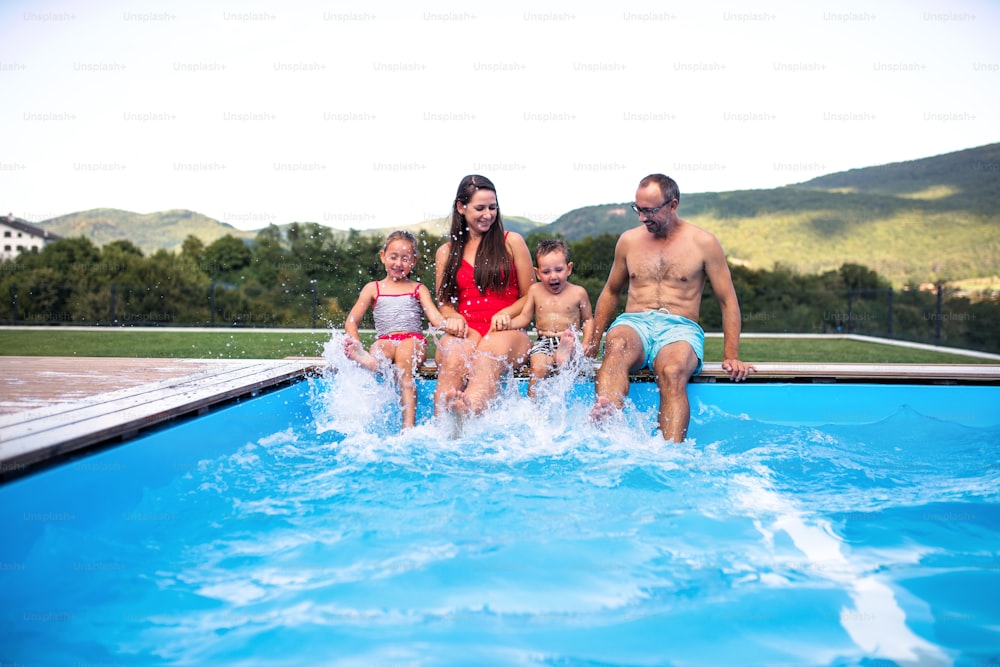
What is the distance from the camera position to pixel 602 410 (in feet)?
10.4

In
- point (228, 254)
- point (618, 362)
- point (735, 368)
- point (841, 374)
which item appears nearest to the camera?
point (618, 362)

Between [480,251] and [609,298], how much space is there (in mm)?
761

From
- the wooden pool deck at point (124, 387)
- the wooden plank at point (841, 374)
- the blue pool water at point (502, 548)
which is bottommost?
the blue pool water at point (502, 548)

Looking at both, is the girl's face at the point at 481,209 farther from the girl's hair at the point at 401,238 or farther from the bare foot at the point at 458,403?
the bare foot at the point at 458,403

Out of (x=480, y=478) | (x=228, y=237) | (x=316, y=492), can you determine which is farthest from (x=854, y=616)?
(x=228, y=237)

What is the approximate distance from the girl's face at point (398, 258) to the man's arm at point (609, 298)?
1146 mm

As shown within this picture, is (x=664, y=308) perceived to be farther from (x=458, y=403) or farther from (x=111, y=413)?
(x=111, y=413)

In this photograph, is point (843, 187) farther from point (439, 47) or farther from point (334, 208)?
point (334, 208)

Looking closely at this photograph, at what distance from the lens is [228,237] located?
129ft

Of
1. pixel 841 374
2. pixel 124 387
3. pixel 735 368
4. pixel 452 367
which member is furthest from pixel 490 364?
pixel 124 387

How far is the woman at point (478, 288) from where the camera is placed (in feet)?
11.5

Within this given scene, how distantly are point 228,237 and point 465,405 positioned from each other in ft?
130

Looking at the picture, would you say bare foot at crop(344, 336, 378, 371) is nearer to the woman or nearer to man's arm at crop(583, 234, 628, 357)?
the woman

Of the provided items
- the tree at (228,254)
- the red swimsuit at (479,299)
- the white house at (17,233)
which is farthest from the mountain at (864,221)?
the red swimsuit at (479,299)
